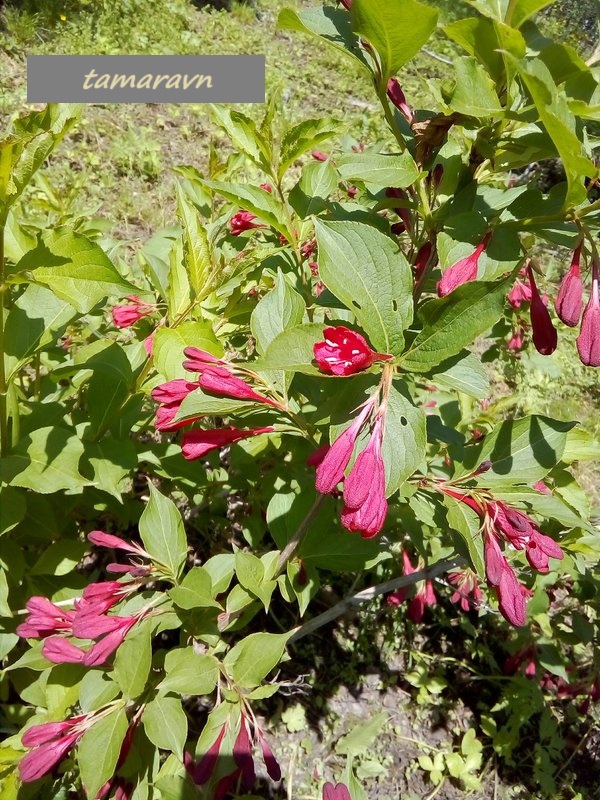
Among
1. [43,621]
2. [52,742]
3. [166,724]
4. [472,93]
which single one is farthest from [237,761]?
[472,93]

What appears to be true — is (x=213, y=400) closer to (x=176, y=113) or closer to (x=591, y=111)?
(x=591, y=111)

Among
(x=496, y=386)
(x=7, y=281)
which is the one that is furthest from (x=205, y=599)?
(x=496, y=386)

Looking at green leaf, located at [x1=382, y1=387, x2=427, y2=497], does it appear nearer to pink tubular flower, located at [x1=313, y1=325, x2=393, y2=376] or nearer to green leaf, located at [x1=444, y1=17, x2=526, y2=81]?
pink tubular flower, located at [x1=313, y1=325, x2=393, y2=376]

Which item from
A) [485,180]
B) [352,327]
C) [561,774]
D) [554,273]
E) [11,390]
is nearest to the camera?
[352,327]

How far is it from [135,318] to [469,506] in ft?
2.80

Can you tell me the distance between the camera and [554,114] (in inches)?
24.7

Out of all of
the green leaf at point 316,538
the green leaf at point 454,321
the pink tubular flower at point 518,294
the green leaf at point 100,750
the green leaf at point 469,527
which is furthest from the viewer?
the pink tubular flower at point 518,294

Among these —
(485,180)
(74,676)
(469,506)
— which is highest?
(485,180)

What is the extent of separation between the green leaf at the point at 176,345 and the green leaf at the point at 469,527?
50 cm

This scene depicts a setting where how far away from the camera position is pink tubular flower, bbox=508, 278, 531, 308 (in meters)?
1.94

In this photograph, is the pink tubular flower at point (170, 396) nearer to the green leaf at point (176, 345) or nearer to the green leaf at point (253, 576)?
the green leaf at point (176, 345)

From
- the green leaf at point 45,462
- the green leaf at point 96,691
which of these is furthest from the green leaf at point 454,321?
the green leaf at point 96,691

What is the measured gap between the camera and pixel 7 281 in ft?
3.10

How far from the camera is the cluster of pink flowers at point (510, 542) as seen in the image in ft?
3.03
